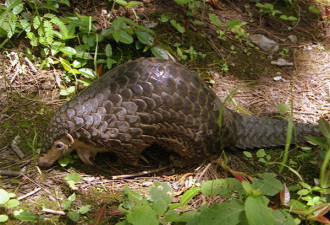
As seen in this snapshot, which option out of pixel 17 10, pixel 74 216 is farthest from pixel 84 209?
pixel 17 10

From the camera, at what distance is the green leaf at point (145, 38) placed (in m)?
3.66

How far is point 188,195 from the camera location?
2.67 meters

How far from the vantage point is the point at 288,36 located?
14.8 ft

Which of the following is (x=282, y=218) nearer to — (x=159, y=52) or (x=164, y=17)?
(x=159, y=52)

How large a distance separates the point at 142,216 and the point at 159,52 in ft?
6.27

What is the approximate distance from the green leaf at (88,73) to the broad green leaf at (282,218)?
2.11 m

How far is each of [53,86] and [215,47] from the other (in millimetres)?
1883

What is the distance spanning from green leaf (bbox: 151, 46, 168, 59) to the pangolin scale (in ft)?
2.31

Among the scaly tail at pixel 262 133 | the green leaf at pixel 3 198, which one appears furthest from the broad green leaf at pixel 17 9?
the scaly tail at pixel 262 133

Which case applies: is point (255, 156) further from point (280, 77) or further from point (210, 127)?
point (280, 77)

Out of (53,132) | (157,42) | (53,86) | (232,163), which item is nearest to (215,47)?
(157,42)

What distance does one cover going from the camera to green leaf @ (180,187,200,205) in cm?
263

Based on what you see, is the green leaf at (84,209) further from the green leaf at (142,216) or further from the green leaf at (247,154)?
the green leaf at (247,154)

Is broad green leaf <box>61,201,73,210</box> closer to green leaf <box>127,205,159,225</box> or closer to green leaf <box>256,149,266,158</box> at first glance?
green leaf <box>127,205,159,225</box>
